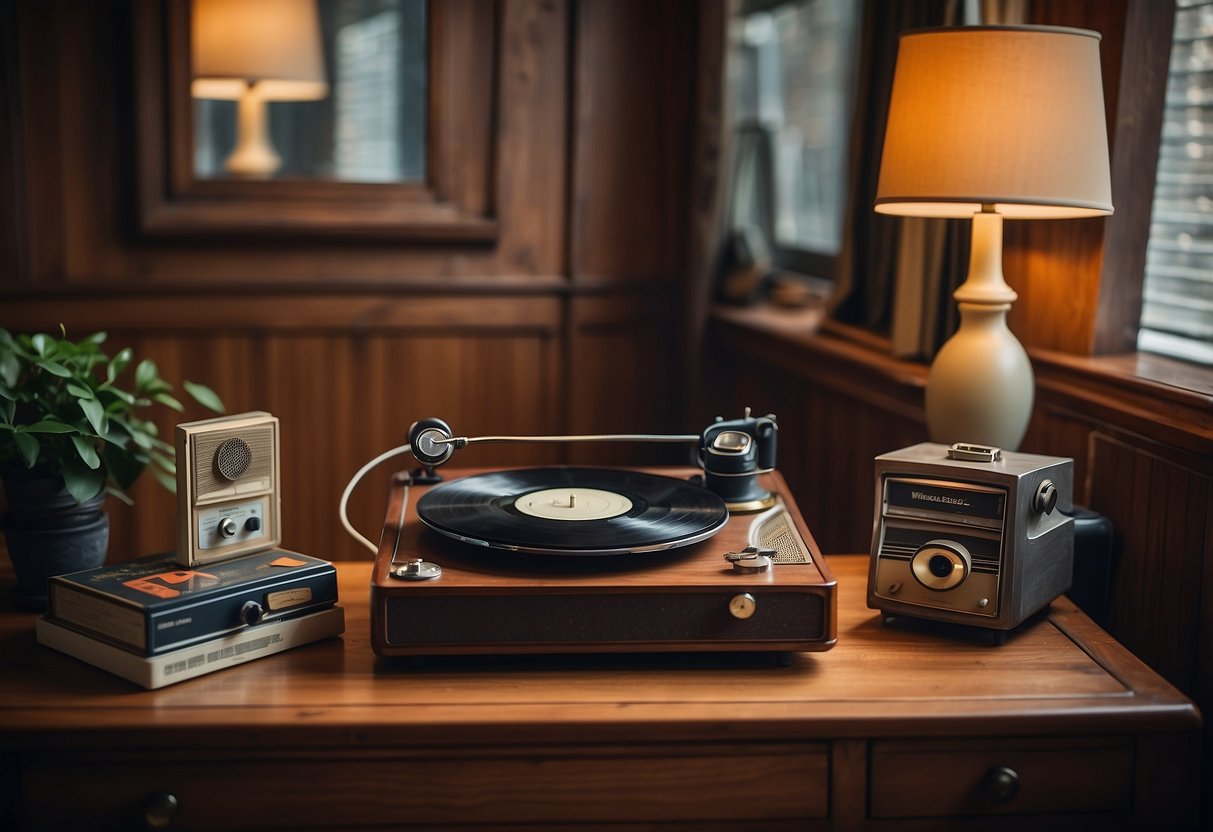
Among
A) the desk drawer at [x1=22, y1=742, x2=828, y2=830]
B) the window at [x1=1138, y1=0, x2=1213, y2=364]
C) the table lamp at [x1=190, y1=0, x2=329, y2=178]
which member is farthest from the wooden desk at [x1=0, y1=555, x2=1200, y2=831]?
the table lamp at [x1=190, y1=0, x2=329, y2=178]

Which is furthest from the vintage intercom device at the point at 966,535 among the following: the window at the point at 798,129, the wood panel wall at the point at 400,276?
the window at the point at 798,129

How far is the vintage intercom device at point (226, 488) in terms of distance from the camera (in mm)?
1234

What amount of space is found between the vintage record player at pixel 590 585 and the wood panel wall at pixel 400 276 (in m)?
1.57

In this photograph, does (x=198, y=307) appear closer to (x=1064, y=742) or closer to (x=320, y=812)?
(x=320, y=812)

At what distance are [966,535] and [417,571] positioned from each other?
1.81ft

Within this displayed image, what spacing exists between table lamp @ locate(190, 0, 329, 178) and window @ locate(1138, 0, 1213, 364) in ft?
5.82

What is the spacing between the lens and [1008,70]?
1.35m

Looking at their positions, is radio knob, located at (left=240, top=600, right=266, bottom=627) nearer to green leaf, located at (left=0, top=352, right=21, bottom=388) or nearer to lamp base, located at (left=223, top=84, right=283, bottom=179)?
green leaf, located at (left=0, top=352, right=21, bottom=388)

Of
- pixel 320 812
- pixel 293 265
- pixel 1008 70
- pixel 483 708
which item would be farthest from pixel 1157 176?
pixel 293 265

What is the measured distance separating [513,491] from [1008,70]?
2.36ft

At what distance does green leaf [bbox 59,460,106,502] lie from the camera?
1334 mm

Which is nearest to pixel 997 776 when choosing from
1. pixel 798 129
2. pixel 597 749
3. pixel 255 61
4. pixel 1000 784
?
pixel 1000 784

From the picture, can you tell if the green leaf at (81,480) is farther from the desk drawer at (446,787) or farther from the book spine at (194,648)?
the desk drawer at (446,787)

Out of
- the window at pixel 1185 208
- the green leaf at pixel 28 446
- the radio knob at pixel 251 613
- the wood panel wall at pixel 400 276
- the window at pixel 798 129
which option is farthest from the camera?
the window at pixel 798 129
